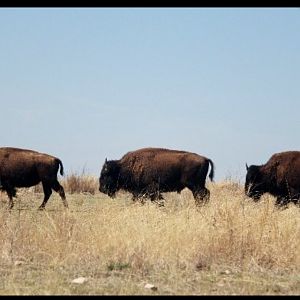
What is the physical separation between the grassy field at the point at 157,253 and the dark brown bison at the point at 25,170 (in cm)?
810

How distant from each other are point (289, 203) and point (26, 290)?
35.6 ft

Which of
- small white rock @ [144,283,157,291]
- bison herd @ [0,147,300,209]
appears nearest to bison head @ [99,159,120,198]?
bison herd @ [0,147,300,209]

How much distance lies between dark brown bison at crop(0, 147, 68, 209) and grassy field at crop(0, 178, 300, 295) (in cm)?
810

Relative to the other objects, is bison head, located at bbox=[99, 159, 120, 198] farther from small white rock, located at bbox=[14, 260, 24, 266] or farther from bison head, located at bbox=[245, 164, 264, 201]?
small white rock, located at bbox=[14, 260, 24, 266]

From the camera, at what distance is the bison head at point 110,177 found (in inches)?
758

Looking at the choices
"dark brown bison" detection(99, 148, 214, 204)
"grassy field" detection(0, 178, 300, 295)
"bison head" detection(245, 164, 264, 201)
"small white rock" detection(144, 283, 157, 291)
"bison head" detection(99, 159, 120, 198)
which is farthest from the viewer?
"bison head" detection(99, 159, 120, 198)

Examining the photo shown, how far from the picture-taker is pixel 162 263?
8078mm

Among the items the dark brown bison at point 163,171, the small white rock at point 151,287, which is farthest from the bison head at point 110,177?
the small white rock at point 151,287

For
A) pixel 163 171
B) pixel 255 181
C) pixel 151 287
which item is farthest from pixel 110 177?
pixel 151 287

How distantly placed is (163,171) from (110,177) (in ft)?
6.14

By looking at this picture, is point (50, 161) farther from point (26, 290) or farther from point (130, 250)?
point (26, 290)

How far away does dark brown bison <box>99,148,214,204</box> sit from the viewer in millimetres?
18391

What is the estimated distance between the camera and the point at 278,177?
1677 centimetres
